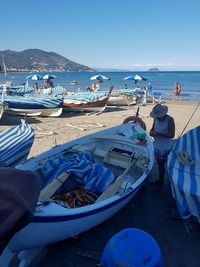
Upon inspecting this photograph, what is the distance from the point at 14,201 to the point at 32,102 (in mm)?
11877

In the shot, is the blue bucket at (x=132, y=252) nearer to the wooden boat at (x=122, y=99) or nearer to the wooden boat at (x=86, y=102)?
the wooden boat at (x=86, y=102)

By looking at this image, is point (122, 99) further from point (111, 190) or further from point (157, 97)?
point (111, 190)

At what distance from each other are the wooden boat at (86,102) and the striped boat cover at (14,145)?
9.48 meters

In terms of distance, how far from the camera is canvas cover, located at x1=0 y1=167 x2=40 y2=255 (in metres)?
2.40

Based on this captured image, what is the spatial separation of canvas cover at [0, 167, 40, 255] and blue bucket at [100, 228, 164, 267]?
2.99 ft

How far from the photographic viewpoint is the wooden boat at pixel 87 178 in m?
3.57

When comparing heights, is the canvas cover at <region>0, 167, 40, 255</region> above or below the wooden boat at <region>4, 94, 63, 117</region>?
above

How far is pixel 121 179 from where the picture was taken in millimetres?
4840

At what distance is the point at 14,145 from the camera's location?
6.01 metres

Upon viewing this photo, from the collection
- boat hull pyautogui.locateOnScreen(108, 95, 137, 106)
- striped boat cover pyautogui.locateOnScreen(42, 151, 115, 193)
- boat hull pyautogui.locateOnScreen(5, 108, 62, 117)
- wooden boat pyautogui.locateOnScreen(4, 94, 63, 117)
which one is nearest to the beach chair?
boat hull pyautogui.locateOnScreen(108, 95, 137, 106)

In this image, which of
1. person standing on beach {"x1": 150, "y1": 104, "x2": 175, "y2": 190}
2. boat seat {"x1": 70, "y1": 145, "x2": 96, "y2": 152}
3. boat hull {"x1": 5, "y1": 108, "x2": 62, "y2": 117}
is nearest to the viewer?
person standing on beach {"x1": 150, "y1": 104, "x2": 175, "y2": 190}

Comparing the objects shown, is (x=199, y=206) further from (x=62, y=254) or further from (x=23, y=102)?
(x=23, y=102)

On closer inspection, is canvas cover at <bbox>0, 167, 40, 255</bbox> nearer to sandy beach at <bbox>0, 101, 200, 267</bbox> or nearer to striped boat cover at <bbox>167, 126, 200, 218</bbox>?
sandy beach at <bbox>0, 101, 200, 267</bbox>

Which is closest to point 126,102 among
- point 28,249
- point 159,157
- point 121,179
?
point 159,157
